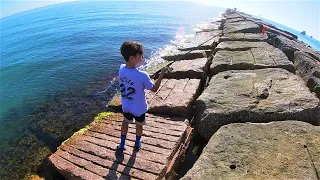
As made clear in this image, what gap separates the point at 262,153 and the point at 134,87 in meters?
2.05

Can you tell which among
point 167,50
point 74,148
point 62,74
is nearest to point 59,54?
point 62,74

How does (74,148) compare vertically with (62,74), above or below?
above

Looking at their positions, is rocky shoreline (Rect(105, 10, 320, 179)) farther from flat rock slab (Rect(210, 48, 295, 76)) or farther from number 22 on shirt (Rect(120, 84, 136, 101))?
number 22 on shirt (Rect(120, 84, 136, 101))

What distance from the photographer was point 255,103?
15.4 feet

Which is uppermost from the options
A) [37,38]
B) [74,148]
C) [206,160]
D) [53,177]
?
[206,160]

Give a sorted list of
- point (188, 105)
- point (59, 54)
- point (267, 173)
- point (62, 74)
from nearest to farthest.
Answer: point (267, 173)
point (188, 105)
point (62, 74)
point (59, 54)

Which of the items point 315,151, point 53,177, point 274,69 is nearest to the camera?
point 315,151

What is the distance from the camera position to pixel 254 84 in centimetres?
543

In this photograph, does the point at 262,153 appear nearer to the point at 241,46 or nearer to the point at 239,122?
the point at 239,122

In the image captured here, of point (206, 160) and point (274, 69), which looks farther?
point (274, 69)

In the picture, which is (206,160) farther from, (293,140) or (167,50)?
(167,50)

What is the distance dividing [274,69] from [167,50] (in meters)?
10.3

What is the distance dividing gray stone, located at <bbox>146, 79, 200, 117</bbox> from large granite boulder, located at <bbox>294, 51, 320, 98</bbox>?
8.54ft

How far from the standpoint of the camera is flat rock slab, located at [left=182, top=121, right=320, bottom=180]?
121 inches
